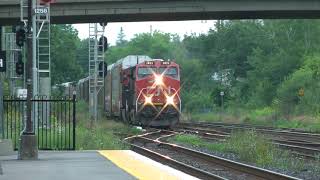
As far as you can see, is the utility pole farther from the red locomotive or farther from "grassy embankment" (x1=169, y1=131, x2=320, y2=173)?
the red locomotive

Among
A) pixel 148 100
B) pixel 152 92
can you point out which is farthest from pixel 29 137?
pixel 152 92

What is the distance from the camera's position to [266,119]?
54844 mm

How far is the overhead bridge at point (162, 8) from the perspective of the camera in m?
36.1

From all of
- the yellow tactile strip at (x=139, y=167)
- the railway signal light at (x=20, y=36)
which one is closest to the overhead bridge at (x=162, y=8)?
the railway signal light at (x=20, y=36)

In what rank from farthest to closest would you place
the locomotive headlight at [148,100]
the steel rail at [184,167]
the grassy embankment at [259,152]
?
the locomotive headlight at [148,100] < the grassy embankment at [259,152] < the steel rail at [184,167]

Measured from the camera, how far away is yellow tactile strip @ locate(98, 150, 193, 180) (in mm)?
14156

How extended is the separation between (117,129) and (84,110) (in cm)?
1163

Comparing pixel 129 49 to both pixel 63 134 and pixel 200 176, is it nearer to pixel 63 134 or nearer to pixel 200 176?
pixel 63 134

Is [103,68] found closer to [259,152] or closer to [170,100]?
[170,100]

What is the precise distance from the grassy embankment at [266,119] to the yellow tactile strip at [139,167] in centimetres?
2370

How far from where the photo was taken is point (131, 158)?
18.5 meters

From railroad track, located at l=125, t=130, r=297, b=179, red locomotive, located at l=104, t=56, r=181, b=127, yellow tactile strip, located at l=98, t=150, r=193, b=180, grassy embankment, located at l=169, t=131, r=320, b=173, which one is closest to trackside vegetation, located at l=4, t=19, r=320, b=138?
red locomotive, located at l=104, t=56, r=181, b=127

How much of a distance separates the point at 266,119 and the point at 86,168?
4044 cm

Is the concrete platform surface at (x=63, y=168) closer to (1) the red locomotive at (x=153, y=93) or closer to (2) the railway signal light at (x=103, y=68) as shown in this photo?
(1) the red locomotive at (x=153, y=93)
